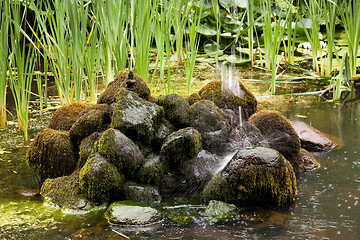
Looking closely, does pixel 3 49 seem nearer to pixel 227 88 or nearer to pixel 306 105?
pixel 227 88

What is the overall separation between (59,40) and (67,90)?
472 mm

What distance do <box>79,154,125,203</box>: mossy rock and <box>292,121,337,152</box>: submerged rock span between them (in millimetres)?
1775

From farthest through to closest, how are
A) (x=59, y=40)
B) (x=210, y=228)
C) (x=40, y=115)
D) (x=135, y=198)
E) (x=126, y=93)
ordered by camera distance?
(x=40, y=115) < (x=59, y=40) < (x=126, y=93) < (x=135, y=198) < (x=210, y=228)

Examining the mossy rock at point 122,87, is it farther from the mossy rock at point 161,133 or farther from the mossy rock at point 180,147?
the mossy rock at point 180,147

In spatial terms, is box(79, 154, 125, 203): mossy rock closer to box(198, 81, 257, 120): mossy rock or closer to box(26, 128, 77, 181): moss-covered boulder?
box(26, 128, 77, 181): moss-covered boulder

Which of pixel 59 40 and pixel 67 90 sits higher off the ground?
pixel 59 40

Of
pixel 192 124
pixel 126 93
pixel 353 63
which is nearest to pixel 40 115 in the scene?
pixel 126 93

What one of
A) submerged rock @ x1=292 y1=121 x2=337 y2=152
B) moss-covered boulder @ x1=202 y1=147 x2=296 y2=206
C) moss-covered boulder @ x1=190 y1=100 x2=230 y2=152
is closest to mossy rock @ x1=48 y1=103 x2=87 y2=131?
moss-covered boulder @ x1=190 y1=100 x2=230 y2=152

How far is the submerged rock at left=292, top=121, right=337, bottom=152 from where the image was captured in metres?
3.68

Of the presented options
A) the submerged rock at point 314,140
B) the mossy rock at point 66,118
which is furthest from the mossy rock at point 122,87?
the submerged rock at point 314,140

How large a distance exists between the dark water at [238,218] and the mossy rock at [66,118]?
0.42 metres

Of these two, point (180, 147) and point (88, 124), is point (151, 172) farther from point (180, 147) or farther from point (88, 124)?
point (88, 124)

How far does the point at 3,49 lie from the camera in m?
3.69

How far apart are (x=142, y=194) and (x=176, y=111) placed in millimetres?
680
